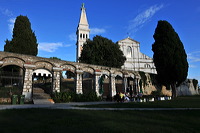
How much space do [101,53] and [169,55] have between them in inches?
603

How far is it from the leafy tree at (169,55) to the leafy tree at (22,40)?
24.4 m

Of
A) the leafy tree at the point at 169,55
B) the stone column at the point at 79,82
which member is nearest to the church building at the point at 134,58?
the leafy tree at the point at 169,55

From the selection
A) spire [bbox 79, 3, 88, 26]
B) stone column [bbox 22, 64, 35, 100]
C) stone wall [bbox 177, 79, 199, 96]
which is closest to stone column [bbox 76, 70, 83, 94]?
stone column [bbox 22, 64, 35, 100]

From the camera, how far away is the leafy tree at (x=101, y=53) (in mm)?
33669

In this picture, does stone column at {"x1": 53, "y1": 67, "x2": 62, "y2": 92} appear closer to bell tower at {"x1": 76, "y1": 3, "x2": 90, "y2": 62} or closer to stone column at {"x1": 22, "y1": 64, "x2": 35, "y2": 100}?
stone column at {"x1": 22, "y1": 64, "x2": 35, "y2": 100}

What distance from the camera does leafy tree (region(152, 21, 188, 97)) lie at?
2431 cm

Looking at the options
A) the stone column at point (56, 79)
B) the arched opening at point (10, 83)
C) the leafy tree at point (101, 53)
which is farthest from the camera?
the leafy tree at point (101, 53)

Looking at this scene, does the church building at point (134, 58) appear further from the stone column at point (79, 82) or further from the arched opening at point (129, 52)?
the stone column at point (79, 82)

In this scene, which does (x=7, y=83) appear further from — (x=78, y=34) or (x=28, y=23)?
(x=78, y=34)

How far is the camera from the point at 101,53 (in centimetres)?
3450

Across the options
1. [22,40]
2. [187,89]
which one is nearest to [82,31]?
[22,40]

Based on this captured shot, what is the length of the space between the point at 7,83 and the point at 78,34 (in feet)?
179

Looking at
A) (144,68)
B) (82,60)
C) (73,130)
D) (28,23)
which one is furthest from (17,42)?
(144,68)

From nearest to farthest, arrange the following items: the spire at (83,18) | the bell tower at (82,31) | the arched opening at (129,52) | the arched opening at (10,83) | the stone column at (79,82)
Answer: the arched opening at (10,83) → the stone column at (79,82) → the arched opening at (129,52) → the bell tower at (82,31) → the spire at (83,18)
